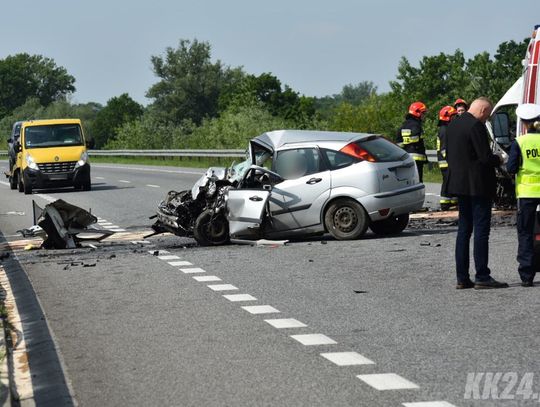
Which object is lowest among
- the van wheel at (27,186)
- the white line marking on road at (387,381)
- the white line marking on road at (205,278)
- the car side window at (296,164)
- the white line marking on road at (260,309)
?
the van wheel at (27,186)

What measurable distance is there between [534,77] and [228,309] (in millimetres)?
4817

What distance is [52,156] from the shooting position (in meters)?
37.1

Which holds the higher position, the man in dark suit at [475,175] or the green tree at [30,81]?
the green tree at [30,81]

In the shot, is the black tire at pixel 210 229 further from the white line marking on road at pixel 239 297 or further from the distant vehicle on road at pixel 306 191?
the white line marking on road at pixel 239 297

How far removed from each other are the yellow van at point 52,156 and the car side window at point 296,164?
19582mm

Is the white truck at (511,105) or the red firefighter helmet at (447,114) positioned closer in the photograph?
the white truck at (511,105)

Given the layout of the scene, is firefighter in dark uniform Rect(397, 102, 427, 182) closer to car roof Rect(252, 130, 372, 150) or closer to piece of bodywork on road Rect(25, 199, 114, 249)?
car roof Rect(252, 130, 372, 150)

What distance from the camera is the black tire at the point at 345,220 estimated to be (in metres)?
17.9

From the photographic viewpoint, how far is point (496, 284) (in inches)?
483

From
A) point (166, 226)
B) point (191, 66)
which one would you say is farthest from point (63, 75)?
point (166, 226)

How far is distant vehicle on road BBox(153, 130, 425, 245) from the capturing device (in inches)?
703

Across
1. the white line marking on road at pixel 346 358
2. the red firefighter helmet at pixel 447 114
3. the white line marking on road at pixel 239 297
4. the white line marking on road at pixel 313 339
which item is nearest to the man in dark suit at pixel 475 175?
the white line marking on road at pixel 239 297

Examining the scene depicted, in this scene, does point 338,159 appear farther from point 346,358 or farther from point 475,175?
point 346,358

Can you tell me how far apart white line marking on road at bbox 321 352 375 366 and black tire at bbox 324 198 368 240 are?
910cm
